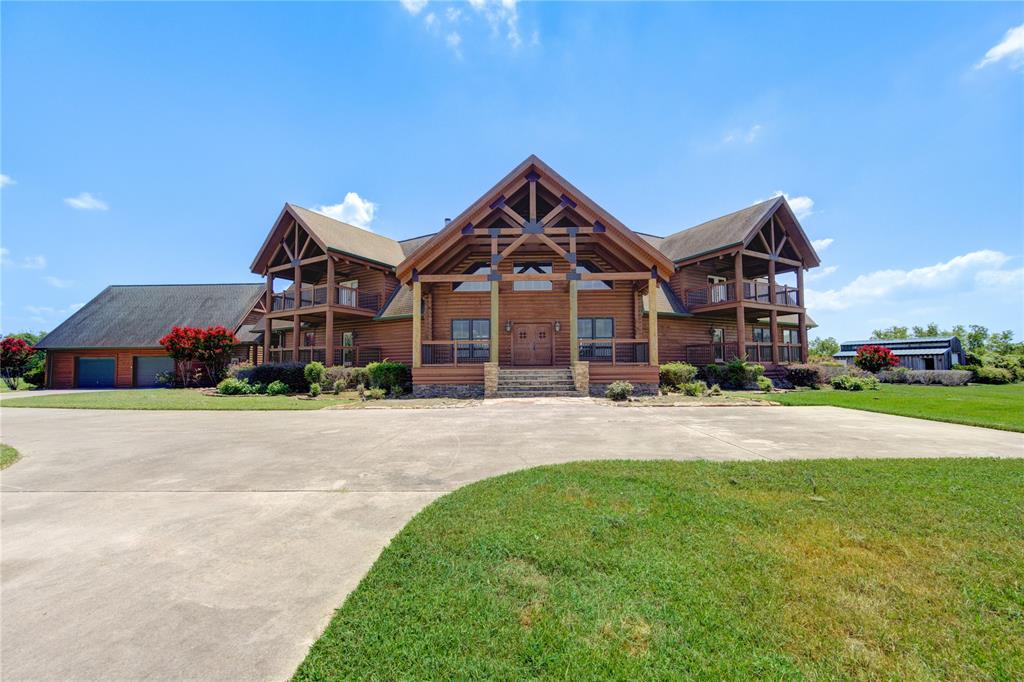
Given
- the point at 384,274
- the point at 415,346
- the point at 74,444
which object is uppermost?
the point at 384,274

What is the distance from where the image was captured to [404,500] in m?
4.27

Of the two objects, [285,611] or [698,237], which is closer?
[285,611]

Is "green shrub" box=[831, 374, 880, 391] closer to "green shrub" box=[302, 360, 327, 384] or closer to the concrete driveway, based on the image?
the concrete driveway

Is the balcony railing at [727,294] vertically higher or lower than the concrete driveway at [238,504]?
higher

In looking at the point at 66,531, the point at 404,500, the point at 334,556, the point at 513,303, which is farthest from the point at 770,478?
the point at 513,303

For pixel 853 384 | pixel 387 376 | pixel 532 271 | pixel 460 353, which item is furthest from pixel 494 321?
pixel 853 384

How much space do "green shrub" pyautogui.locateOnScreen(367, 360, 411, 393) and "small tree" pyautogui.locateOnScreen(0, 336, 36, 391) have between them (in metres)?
25.0

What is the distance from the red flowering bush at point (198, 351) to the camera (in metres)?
20.6

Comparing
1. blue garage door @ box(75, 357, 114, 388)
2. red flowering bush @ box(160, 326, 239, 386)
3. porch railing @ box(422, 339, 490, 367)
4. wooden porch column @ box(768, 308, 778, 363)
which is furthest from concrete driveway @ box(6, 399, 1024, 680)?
blue garage door @ box(75, 357, 114, 388)

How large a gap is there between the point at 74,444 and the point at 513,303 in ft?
49.5

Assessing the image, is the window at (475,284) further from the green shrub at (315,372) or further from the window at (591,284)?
the green shrub at (315,372)

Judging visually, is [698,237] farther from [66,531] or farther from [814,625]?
[66,531]

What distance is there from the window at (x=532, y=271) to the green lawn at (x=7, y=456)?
1598 cm

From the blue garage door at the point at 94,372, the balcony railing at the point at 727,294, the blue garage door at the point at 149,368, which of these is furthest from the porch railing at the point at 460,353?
the blue garage door at the point at 94,372
